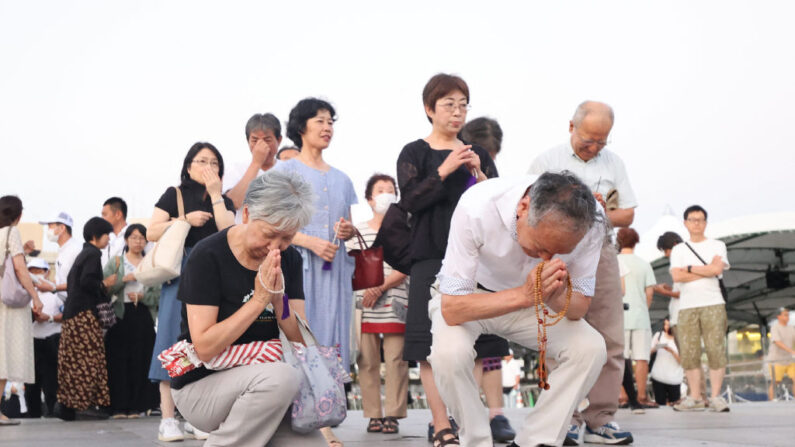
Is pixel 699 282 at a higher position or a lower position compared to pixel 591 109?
lower

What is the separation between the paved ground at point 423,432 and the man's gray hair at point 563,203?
4.27 feet

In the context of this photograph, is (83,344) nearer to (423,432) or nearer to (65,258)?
(65,258)

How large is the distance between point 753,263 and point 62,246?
17.8 metres

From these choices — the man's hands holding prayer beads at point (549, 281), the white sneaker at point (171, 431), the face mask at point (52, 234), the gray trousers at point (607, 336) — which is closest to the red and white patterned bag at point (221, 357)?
the man's hands holding prayer beads at point (549, 281)

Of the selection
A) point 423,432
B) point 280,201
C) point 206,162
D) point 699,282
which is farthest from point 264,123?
point 699,282

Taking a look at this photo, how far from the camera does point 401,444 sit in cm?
488

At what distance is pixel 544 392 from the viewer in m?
3.72

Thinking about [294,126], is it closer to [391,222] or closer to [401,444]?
[391,222]

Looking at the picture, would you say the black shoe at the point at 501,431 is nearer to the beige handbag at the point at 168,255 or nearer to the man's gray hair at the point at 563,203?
the man's gray hair at the point at 563,203

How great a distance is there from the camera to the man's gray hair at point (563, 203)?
3176mm

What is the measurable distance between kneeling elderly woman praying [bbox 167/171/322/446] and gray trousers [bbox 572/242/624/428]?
6.10 feet

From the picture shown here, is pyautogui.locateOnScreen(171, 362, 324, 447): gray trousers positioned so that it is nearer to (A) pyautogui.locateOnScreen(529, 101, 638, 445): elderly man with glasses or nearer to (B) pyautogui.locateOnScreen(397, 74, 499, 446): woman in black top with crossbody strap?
(B) pyautogui.locateOnScreen(397, 74, 499, 446): woman in black top with crossbody strap

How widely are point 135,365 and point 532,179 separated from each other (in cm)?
584

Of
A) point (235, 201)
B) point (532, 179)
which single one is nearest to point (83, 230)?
point (235, 201)
